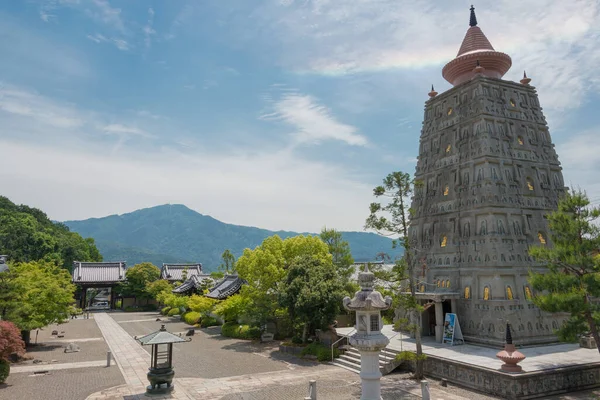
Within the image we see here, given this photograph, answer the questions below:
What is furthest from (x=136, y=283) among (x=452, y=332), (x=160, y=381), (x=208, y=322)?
(x=452, y=332)

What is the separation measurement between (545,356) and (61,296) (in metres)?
34.8

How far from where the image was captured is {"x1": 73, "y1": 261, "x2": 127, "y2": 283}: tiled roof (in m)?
68.1

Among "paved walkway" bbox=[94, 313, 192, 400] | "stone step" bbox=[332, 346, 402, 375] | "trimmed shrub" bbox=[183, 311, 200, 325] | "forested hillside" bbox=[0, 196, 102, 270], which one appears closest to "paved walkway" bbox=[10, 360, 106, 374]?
"paved walkway" bbox=[94, 313, 192, 400]

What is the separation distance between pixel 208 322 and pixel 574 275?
38.6 meters

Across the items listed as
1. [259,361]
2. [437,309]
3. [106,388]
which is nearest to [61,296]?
[106,388]

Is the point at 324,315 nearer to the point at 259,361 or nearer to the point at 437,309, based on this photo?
the point at 259,361

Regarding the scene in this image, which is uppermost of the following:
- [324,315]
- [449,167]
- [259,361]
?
[449,167]

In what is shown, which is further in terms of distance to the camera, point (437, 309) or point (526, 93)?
point (526, 93)

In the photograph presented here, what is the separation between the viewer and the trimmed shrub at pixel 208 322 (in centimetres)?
4666

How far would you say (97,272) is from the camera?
70438mm

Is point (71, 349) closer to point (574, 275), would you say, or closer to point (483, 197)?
point (483, 197)

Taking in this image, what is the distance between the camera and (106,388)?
67.4 feet

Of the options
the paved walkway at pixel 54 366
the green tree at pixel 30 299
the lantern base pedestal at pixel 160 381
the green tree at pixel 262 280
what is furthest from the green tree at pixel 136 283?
the lantern base pedestal at pixel 160 381

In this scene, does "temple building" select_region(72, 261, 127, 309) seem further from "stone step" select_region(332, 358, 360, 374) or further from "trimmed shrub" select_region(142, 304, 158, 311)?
"stone step" select_region(332, 358, 360, 374)
